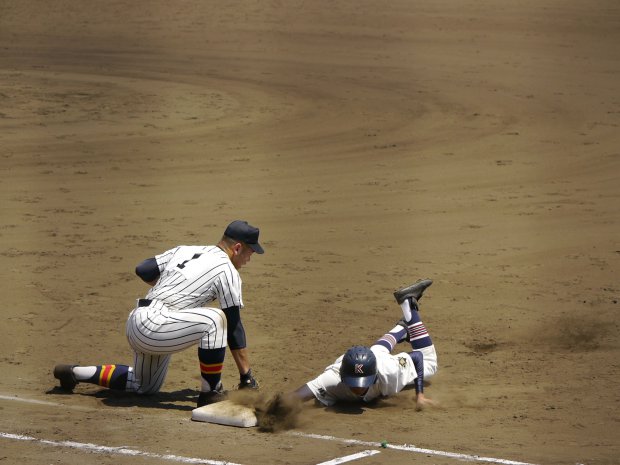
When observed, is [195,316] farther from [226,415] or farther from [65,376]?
[65,376]

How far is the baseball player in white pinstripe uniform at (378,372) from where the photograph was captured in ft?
20.2

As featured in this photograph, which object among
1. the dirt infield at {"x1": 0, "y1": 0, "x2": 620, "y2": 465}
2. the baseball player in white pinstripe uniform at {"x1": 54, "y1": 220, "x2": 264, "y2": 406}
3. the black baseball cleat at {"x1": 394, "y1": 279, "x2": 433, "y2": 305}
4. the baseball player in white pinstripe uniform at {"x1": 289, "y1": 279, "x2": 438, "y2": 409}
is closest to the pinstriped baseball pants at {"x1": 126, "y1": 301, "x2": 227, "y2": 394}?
the baseball player in white pinstripe uniform at {"x1": 54, "y1": 220, "x2": 264, "y2": 406}

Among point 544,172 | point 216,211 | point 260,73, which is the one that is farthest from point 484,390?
point 260,73

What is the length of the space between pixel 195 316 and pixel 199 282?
0.20 meters

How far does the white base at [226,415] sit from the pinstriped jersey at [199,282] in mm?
552

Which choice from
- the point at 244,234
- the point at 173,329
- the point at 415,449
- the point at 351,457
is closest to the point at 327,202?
the point at 244,234

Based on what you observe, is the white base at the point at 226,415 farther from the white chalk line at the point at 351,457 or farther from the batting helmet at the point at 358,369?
the white chalk line at the point at 351,457

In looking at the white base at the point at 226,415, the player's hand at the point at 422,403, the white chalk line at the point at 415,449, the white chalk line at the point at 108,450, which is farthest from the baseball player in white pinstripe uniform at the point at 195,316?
the player's hand at the point at 422,403

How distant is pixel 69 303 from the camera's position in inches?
329

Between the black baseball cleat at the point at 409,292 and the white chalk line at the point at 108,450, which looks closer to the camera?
the white chalk line at the point at 108,450

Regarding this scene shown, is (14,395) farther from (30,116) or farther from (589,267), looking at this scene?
(30,116)

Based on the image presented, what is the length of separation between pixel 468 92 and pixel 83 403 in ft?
36.8

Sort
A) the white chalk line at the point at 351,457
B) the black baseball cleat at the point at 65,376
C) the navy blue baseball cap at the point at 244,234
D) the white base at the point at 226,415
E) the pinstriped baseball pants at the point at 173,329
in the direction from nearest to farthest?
the white chalk line at the point at 351,457, the white base at the point at 226,415, the pinstriped baseball pants at the point at 173,329, the navy blue baseball cap at the point at 244,234, the black baseball cleat at the point at 65,376

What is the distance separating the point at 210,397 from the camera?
20.2ft
